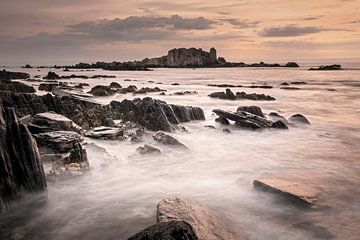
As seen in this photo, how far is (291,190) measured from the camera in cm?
754

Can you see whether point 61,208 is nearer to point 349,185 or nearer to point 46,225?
point 46,225

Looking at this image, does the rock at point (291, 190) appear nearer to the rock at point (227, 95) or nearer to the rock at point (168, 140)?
the rock at point (168, 140)

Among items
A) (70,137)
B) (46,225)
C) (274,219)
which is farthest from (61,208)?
(274,219)

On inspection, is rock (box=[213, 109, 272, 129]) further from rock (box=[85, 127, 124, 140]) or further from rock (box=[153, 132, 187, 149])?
rock (box=[85, 127, 124, 140])

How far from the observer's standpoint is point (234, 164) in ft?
35.0

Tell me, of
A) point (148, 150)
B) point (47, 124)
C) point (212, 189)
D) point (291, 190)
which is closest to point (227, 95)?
point (148, 150)

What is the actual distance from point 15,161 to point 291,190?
6126 millimetres

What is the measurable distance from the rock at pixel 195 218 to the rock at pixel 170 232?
46.2 inches

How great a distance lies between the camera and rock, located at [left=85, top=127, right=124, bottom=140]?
1218 centimetres

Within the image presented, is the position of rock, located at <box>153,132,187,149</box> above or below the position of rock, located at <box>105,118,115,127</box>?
below

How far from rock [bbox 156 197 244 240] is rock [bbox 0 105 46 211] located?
318cm

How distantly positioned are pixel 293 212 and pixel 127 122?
9506 mm

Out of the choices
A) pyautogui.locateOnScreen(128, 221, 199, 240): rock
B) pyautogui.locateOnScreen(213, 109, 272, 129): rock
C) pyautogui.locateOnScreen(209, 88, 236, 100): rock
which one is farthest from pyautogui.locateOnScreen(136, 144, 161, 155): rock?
pyautogui.locateOnScreen(209, 88, 236, 100): rock

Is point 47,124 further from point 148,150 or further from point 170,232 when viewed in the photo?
point 170,232
